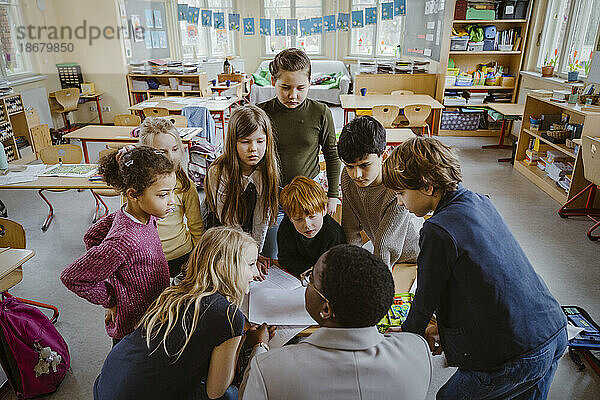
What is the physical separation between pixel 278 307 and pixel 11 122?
5.51 metres

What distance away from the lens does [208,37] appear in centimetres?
913

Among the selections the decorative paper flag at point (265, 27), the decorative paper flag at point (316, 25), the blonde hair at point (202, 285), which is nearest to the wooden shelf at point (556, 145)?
the blonde hair at point (202, 285)

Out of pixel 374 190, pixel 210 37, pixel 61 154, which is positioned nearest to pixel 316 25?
pixel 210 37

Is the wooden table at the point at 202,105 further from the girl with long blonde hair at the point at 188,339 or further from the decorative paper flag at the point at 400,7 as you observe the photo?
the girl with long blonde hair at the point at 188,339

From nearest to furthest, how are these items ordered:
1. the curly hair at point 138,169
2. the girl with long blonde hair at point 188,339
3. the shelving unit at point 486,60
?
the girl with long blonde hair at point 188,339
the curly hair at point 138,169
the shelving unit at point 486,60

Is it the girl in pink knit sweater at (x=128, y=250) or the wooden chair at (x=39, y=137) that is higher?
the girl in pink knit sweater at (x=128, y=250)

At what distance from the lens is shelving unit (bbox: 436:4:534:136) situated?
5.99 metres

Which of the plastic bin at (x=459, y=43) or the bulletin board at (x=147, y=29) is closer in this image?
the plastic bin at (x=459, y=43)

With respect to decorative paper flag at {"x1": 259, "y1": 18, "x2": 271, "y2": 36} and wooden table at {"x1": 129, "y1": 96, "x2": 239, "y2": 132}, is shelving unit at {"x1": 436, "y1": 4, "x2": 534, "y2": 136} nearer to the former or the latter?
wooden table at {"x1": 129, "y1": 96, "x2": 239, "y2": 132}

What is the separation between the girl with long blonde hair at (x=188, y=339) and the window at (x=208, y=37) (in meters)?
8.37

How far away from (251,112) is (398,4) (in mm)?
6489

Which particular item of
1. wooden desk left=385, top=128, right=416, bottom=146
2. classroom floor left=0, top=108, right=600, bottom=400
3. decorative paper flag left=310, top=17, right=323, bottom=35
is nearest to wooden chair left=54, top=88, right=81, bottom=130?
classroom floor left=0, top=108, right=600, bottom=400

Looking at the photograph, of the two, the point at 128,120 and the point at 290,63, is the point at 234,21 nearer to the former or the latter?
the point at 128,120

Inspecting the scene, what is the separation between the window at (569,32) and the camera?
15.6 feet
